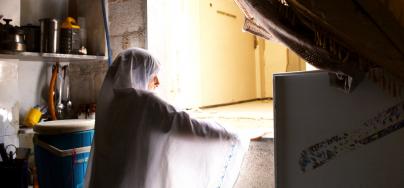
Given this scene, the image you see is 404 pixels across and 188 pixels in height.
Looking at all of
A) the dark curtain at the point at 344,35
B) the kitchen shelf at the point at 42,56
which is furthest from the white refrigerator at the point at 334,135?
the kitchen shelf at the point at 42,56

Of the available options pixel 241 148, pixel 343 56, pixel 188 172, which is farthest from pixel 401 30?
pixel 188 172

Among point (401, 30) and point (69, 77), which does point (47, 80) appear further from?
point (401, 30)

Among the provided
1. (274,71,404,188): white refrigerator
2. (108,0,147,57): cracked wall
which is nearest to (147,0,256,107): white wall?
(108,0,147,57): cracked wall

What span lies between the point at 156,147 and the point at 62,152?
1.92ft

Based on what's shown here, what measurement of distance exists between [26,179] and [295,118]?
142 centimetres

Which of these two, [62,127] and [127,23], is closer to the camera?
[62,127]

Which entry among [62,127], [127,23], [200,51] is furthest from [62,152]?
[200,51]

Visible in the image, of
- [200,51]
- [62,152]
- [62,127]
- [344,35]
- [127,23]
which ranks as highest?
[127,23]

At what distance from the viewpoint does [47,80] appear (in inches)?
95.5

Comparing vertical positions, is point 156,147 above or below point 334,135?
below

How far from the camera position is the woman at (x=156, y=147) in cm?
140

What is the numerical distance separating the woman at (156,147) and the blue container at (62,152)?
0.27 meters

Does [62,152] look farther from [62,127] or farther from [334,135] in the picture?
[334,135]

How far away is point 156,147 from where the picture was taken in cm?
140
